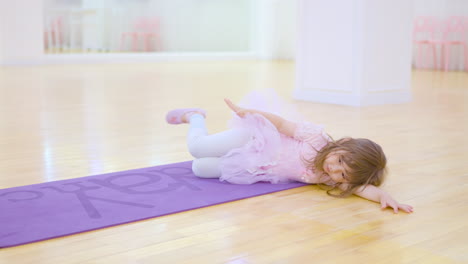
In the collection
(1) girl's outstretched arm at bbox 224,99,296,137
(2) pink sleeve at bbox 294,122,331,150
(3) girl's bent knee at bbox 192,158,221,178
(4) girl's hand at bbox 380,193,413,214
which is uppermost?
(1) girl's outstretched arm at bbox 224,99,296,137

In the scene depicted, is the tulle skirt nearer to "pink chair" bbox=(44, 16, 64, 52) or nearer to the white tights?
the white tights

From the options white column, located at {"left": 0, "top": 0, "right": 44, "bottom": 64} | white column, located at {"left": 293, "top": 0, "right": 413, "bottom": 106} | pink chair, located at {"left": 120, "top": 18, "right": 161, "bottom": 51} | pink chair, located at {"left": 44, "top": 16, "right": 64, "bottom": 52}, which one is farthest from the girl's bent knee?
pink chair, located at {"left": 120, "top": 18, "right": 161, "bottom": 51}

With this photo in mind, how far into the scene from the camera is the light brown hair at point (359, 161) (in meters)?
1.92

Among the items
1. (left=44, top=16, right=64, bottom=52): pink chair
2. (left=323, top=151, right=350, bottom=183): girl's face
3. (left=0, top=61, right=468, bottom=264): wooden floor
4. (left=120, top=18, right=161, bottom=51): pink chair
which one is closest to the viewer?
(left=0, top=61, right=468, bottom=264): wooden floor

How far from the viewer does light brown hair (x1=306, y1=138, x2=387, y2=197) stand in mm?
1921

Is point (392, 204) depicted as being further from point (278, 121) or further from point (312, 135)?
point (278, 121)

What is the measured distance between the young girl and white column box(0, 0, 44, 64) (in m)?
6.31

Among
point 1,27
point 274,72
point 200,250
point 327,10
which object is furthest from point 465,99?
point 1,27

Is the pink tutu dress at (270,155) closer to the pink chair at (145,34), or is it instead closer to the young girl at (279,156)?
the young girl at (279,156)

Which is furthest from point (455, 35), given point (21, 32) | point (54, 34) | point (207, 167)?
point (207, 167)

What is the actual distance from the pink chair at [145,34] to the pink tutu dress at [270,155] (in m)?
7.54

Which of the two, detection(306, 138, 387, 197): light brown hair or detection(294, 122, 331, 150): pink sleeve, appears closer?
detection(306, 138, 387, 197): light brown hair

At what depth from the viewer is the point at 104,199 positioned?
A: 6.05 feet

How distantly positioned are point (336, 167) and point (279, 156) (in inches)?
9.5
